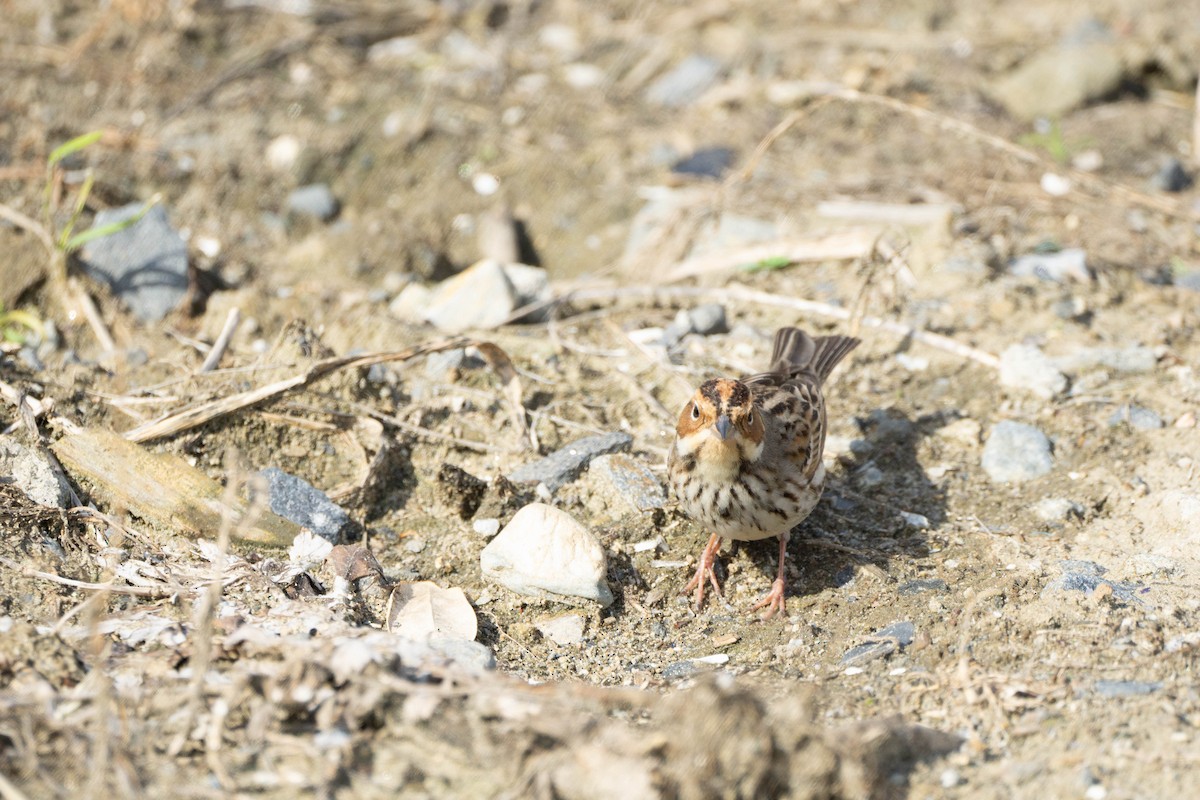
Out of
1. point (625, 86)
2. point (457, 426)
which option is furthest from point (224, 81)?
point (457, 426)

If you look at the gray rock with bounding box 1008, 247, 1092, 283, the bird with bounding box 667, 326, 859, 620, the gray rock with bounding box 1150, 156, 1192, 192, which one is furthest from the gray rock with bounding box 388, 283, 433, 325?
the gray rock with bounding box 1150, 156, 1192, 192

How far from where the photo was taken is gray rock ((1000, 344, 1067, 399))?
17.7 ft

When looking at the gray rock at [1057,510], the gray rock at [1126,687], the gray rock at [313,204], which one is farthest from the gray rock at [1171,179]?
the gray rock at [313,204]

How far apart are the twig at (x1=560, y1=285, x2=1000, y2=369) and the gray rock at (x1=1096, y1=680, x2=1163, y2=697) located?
2399mm

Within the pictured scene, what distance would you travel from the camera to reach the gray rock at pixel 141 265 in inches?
239

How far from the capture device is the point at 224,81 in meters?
7.84

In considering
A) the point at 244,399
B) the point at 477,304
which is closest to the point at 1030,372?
the point at 477,304

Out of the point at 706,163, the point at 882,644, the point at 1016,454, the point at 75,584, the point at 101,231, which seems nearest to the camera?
the point at 75,584

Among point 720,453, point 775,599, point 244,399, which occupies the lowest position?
point 775,599

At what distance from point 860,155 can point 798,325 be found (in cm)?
199

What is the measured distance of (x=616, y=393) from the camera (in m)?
5.53

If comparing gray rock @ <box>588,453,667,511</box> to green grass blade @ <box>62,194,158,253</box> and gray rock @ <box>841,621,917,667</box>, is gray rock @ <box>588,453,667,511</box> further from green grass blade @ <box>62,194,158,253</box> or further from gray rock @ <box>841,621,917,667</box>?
green grass blade @ <box>62,194,158,253</box>

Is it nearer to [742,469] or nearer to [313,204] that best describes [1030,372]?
[742,469]

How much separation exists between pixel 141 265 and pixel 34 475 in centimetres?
213
